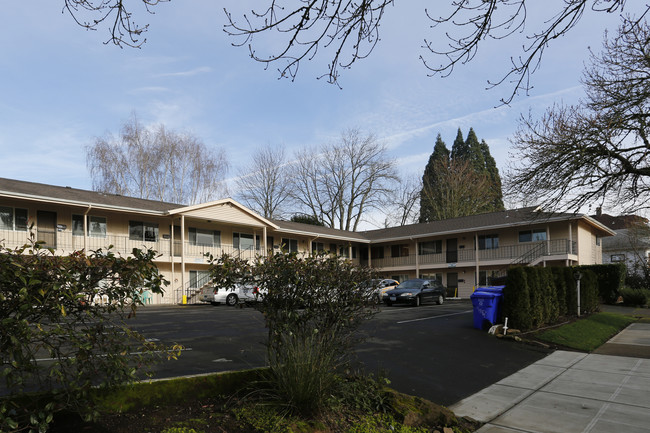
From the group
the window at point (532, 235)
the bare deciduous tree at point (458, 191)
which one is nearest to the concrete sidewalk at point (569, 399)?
the window at point (532, 235)

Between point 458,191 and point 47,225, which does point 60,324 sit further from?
point 458,191

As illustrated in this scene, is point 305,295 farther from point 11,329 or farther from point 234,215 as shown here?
point 234,215

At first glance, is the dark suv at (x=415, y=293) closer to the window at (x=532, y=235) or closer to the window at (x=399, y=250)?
the window at (x=532, y=235)

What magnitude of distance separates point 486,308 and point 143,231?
21945mm

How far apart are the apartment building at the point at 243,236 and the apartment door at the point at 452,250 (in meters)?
0.08

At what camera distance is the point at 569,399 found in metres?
6.71

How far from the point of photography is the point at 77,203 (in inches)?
930

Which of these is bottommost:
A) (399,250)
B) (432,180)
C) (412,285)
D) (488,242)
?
(412,285)

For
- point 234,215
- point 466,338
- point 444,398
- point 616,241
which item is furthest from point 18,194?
point 616,241

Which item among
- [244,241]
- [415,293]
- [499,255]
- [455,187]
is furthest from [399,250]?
[415,293]

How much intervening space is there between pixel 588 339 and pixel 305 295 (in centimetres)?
1039

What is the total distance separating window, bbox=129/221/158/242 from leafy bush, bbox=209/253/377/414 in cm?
2497

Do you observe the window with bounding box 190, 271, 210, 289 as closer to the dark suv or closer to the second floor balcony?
the second floor balcony

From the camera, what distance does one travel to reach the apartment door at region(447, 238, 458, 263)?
3588 cm
